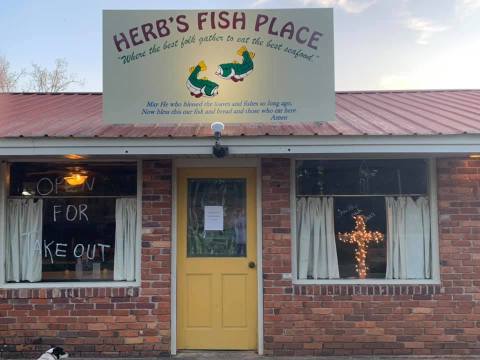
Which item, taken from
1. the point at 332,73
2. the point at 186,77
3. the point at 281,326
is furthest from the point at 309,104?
the point at 281,326

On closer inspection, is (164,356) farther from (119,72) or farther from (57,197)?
(119,72)

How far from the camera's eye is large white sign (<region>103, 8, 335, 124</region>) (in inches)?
229

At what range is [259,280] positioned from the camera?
6.11 metres

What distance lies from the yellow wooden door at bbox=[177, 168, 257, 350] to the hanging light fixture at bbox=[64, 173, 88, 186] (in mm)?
1207

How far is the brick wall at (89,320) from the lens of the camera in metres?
5.94

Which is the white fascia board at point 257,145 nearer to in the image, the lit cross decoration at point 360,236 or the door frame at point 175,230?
the door frame at point 175,230

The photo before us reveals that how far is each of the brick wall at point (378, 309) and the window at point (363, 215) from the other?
296 millimetres

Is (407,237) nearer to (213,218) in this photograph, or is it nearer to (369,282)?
(369,282)

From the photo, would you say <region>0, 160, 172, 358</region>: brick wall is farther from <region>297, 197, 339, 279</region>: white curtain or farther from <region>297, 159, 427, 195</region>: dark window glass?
<region>297, 159, 427, 195</region>: dark window glass

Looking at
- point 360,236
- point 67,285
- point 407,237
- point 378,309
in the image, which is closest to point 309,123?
point 360,236

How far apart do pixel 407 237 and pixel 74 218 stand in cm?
427

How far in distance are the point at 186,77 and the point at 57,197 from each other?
2248mm

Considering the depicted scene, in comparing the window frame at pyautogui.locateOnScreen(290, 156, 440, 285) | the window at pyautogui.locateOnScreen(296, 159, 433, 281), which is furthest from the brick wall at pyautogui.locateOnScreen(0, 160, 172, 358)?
the window at pyautogui.locateOnScreen(296, 159, 433, 281)

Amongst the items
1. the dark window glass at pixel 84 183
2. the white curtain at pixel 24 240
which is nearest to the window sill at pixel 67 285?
the white curtain at pixel 24 240
